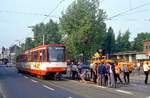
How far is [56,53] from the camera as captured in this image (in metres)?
37.1

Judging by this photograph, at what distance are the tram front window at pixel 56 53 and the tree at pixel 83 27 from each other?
27.5 metres

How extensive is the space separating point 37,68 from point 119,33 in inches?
4121

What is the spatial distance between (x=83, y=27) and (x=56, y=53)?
28991mm

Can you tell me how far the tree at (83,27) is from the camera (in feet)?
217

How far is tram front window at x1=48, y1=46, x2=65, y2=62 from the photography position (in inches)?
1453

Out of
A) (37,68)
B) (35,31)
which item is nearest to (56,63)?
(37,68)

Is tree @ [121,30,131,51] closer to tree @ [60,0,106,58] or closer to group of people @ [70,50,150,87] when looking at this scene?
tree @ [60,0,106,58]

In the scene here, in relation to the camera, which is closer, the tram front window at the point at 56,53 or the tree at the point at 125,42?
the tram front window at the point at 56,53

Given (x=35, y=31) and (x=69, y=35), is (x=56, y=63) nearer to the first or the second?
(x=69, y=35)

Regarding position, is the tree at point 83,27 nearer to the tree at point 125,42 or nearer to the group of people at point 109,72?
the group of people at point 109,72

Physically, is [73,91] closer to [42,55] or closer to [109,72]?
[109,72]

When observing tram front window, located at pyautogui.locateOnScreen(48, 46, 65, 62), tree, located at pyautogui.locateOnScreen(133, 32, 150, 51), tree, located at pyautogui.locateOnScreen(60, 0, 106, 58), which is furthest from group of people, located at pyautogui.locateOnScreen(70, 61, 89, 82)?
tree, located at pyautogui.locateOnScreen(133, 32, 150, 51)

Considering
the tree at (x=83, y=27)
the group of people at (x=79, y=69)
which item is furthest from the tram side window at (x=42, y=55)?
the tree at (x=83, y=27)

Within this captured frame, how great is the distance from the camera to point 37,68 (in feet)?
130
